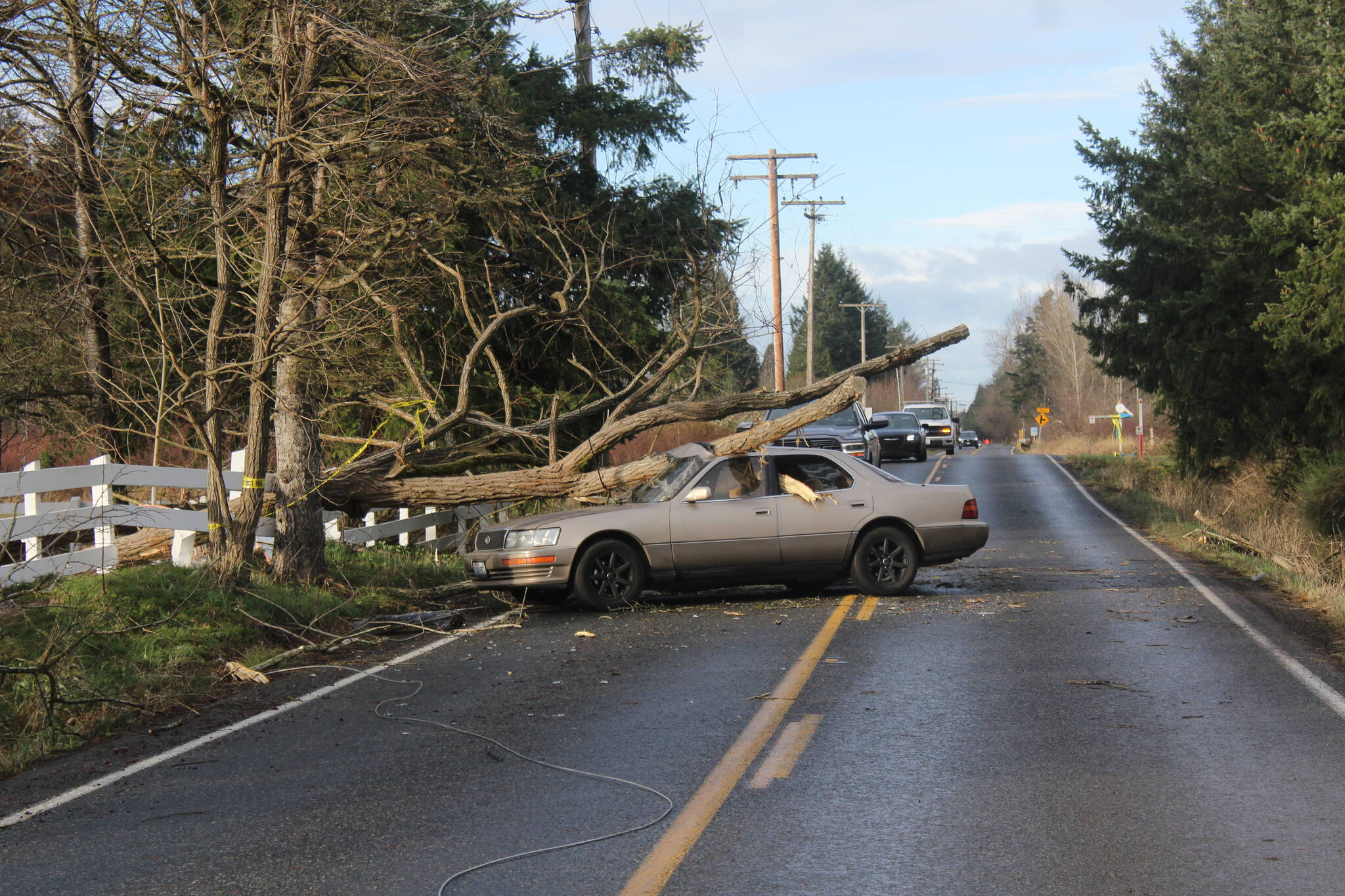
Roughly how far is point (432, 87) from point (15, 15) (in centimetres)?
337

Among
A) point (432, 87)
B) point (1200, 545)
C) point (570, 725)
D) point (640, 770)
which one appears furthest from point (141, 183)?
point (1200, 545)

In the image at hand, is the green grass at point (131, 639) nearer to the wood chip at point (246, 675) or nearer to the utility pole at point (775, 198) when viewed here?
the wood chip at point (246, 675)

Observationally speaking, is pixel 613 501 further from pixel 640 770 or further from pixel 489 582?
pixel 640 770

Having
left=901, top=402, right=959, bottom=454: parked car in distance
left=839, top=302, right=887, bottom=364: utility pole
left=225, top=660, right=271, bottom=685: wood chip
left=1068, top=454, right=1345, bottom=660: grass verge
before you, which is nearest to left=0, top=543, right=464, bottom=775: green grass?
left=225, top=660, right=271, bottom=685: wood chip

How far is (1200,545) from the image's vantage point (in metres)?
17.4

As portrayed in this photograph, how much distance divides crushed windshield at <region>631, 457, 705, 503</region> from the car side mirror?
0.52 ft

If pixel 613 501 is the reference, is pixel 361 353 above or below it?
above

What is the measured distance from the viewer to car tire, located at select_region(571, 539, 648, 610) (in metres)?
11.6

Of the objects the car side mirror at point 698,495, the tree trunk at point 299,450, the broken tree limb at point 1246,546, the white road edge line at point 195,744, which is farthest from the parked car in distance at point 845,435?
the white road edge line at point 195,744

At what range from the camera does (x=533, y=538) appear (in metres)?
11.6

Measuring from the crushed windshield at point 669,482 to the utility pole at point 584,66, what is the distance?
26.9 ft

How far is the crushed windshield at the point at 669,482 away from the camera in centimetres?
1227

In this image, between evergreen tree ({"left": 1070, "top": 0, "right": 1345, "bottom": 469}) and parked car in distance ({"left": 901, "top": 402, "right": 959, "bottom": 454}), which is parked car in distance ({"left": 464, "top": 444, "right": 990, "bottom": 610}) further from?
parked car in distance ({"left": 901, "top": 402, "right": 959, "bottom": 454})

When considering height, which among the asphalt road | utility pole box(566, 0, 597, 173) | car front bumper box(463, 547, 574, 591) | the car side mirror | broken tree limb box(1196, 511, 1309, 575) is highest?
utility pole box(566, 0, 597, 173)
